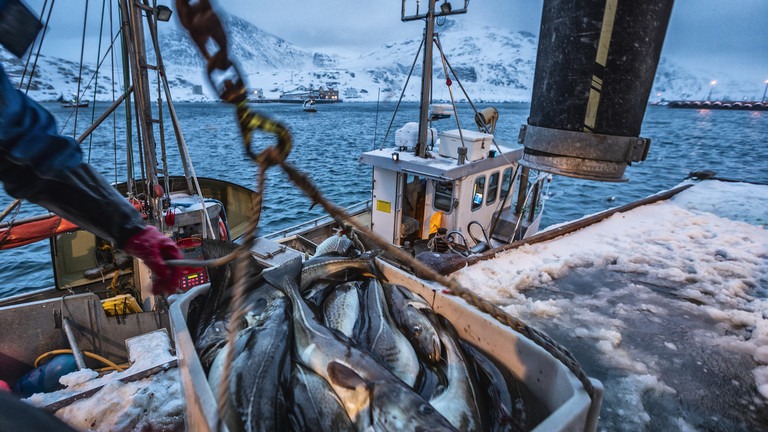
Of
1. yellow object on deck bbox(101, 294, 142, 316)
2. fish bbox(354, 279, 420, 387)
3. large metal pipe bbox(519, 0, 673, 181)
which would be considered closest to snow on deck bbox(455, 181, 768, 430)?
fish bbox(354, 279, 420, 387)

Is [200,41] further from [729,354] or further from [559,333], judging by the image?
[729,354]

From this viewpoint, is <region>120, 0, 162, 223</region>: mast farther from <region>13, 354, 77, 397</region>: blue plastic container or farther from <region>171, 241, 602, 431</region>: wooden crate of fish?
<region>171, 241, 602, 431</region>: wooden crate of fish

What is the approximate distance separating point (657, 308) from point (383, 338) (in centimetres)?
364

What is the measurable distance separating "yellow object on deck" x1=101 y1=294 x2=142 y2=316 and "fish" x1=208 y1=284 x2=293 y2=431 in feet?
15.5

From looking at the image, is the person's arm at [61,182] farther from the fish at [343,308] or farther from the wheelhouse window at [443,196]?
the wheelhouse window at [443,196]

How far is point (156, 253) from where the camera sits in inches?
89.6

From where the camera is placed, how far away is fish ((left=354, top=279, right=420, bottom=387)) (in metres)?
2.37

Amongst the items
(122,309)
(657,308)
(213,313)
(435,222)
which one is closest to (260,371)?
(213,313)

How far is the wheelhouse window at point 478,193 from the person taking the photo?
9.90 m

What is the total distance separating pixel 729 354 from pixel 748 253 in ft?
10.4

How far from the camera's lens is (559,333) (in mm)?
3902

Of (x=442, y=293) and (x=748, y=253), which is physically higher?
(x=442, y=293)

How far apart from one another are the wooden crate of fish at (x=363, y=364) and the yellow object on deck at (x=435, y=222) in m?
6.89

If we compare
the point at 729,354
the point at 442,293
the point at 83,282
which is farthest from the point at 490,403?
the point at 83,282
